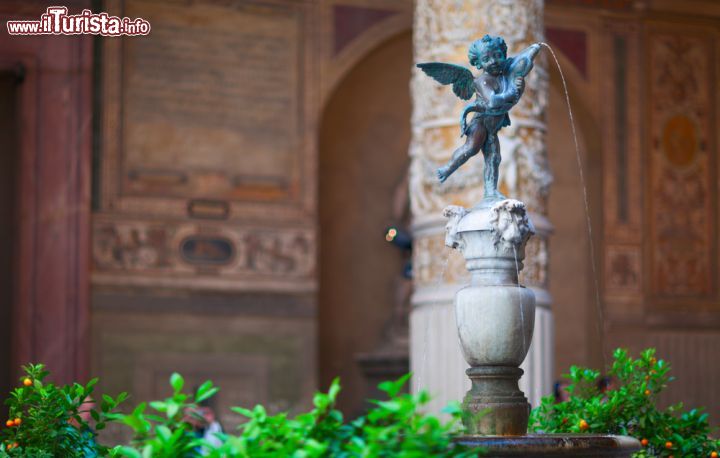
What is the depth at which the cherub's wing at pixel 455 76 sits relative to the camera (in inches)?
274

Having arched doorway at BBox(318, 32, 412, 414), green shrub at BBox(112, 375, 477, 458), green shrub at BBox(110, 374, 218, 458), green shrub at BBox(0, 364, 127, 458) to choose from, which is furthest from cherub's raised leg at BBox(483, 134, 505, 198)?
arched doorway at BBox(318, 32, 412, 414)

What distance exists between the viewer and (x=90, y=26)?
1329 centimetres

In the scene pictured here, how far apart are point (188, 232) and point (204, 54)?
184 cm

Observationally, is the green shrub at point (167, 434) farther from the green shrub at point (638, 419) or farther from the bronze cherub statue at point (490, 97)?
the green shrub at point (638, 419)

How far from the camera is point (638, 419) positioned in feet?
24.0

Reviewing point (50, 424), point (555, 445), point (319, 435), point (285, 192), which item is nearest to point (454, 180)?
A: point (285, 192)

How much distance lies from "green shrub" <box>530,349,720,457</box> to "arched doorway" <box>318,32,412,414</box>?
7095mm

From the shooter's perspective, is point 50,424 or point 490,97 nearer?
point 50,424

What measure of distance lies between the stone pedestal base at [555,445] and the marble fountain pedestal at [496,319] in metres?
0.44

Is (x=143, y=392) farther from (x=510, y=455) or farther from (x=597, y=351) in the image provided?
(x=510, y=455)

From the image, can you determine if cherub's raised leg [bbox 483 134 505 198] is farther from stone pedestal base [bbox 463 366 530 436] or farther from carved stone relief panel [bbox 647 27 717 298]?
carved stone relief panel [bbox 647 27 717 298]

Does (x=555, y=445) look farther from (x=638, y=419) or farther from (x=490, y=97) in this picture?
(x=490, y=97)

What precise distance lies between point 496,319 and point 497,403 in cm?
38

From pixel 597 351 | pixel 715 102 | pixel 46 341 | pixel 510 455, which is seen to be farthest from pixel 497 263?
pixel 715 102
